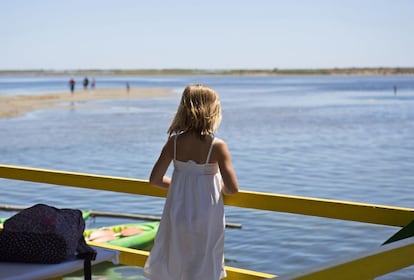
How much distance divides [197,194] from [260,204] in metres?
0.30

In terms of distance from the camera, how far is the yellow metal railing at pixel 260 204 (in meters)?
3.28

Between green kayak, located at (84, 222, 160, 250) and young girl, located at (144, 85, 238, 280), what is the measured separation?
672 centimetres

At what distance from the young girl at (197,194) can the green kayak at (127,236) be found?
22.1 ft

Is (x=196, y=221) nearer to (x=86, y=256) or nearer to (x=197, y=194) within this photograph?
(x=197, y=194)

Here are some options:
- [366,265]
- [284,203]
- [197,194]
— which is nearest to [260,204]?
[284,203]

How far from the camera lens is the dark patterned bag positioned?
3.25 m

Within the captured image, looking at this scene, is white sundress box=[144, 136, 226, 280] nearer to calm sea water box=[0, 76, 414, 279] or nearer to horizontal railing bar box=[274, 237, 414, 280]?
horizontal railing bar box=[274, 237, 414, 280]

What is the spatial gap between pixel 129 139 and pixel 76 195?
1282 cm

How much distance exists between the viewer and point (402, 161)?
75.6 feet

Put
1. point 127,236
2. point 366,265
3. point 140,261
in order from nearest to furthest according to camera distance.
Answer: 1. point 366,265
2. point 140,261
3. point 127,236

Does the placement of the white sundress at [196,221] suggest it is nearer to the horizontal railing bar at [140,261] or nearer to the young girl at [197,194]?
the young girl at [197,194]

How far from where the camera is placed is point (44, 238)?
10.7 feet

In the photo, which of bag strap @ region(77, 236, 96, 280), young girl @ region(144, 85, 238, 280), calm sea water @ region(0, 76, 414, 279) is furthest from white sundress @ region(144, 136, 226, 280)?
calm sea water @ region(0, 76, 414, 279)

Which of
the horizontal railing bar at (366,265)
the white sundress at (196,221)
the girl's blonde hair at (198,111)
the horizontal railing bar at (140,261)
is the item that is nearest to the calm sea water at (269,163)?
the horizontal railing bar at (140,261)
